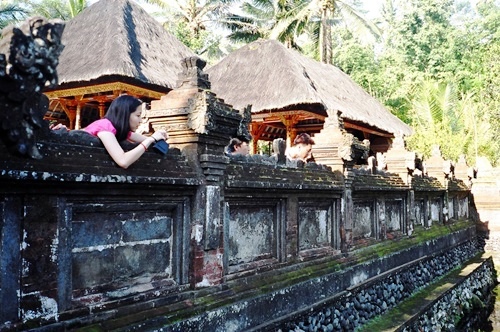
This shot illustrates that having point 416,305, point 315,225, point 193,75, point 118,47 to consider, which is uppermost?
point 118,47

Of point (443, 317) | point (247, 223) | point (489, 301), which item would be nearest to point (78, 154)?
point (247, 223)

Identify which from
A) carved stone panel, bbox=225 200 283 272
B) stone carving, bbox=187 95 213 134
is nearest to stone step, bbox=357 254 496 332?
carved stone panel, bbox=225 200 283 272

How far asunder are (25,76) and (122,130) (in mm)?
1179

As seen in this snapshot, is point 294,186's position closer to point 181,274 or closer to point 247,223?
point 247,223

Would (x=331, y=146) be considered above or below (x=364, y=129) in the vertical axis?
below

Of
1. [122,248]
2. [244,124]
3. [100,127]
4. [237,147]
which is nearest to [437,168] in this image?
[237,147]

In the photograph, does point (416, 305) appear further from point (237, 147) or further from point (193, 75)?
point (193, 75)

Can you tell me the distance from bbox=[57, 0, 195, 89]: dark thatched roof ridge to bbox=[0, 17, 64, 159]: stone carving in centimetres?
856

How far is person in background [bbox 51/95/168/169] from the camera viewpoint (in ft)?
11.7

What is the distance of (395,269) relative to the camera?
8273mm

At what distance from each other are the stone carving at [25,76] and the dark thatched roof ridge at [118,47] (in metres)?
8.56

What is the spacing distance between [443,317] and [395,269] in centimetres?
150

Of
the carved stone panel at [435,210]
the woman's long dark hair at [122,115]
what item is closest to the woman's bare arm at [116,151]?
the woman's long dark hair at [122,115]

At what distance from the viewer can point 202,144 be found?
176 inches
